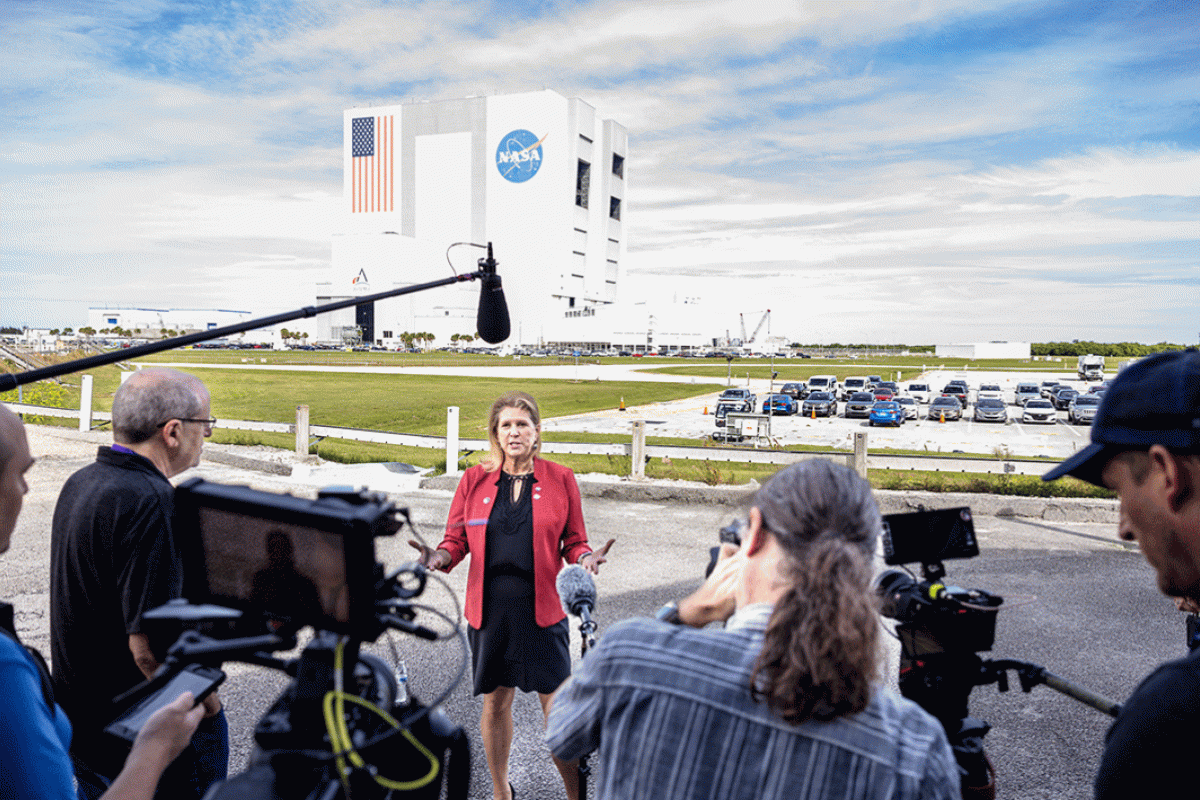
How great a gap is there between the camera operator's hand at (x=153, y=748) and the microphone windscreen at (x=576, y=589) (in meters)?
1.22

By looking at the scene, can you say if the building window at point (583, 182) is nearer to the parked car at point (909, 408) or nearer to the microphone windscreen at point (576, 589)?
the parked car at point (909, 408)

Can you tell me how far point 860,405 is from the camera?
3838 centimetres

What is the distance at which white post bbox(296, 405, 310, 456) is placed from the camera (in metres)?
15.3

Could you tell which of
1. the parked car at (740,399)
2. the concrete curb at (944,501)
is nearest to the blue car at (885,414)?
the parked car at (740,399)

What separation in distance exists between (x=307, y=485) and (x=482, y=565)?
10.4 meters

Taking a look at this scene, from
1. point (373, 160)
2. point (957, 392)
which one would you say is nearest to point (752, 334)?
point (373, 160)

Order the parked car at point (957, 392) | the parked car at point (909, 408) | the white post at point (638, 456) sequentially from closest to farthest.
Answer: the white post at point (638, 456), the parked car at point (909, 408), the parked car at point (957, 392)

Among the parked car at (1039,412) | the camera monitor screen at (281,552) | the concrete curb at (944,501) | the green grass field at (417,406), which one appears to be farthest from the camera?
the parked car at (1039,412)

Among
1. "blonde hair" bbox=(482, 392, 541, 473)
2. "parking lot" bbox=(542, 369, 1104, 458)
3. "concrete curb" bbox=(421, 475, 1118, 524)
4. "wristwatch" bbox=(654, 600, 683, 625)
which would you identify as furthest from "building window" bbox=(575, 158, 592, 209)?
"wristwatch" bbox=(654, 600, 683, 625)

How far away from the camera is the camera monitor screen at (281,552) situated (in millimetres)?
1436

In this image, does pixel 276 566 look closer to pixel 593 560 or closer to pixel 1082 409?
pixel 593 560

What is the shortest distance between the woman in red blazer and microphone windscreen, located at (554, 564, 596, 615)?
1134 millimetres

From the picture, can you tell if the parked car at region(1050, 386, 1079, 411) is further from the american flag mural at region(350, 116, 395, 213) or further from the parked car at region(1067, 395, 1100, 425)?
the american flag mural at region(350, 116, 395, 213)

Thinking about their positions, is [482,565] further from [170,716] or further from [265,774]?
[265,774]
